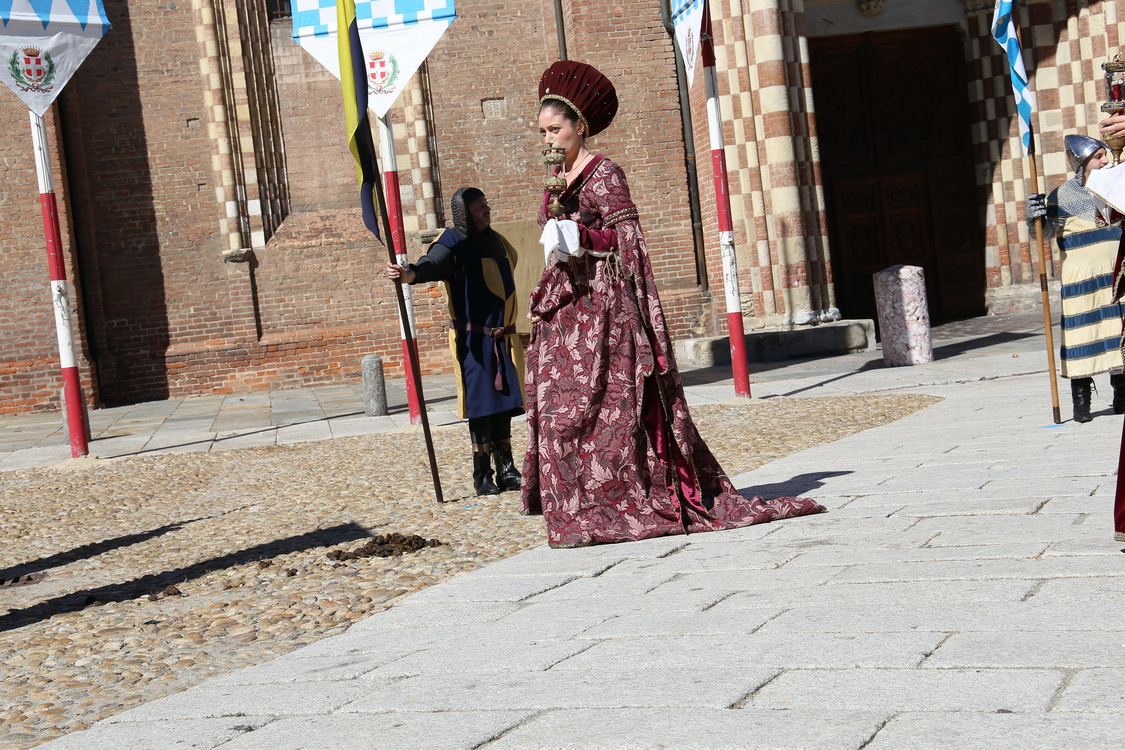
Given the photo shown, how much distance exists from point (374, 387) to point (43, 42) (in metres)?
4.29

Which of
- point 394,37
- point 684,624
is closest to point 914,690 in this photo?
point 684,624

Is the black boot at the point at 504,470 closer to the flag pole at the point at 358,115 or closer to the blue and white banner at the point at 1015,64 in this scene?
the flag pole at the point at 358,115

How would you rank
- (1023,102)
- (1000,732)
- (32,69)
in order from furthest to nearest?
(32,69) < (1023,102) < (1000,732)

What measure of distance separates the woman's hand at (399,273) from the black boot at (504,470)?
4.18 ft

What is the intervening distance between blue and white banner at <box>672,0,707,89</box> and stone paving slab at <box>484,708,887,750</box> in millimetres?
7834

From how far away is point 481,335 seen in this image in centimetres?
638

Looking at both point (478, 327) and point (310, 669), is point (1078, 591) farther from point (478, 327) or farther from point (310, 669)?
point (478, 327)

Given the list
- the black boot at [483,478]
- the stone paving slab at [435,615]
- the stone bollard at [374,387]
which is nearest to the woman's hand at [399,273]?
the black boot at [483,478]

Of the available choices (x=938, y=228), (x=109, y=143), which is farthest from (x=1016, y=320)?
(x=109, y=143)

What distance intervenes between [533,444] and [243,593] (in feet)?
4.33

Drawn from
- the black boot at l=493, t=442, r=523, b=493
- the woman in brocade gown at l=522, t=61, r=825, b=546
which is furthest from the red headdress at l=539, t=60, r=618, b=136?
the black boot at l=493, t=442, r=523, b=493

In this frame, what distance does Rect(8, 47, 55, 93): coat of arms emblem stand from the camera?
31.2ft

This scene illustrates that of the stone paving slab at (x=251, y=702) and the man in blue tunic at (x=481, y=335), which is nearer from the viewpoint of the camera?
the stone paving slab at (x=251, y=702)

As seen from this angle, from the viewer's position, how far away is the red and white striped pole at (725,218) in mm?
10148
